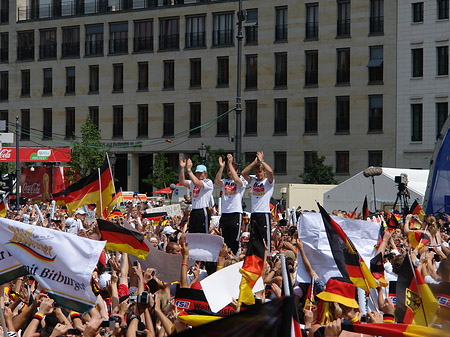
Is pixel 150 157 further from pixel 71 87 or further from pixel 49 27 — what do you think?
pixel 49 27

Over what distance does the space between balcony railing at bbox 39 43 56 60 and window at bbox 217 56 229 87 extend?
42.7ft

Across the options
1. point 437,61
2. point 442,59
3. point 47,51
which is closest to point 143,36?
point 47,51

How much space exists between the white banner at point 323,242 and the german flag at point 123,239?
5.98ft

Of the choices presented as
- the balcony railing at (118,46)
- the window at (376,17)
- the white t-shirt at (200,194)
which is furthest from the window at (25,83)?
the white t-shirt at (200,194)

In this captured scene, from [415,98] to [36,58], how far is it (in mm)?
27063

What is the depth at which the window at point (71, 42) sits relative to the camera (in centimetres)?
5378

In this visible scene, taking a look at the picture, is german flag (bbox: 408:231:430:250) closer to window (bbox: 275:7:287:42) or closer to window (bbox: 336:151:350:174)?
window (bbox: 336:151:350:174)

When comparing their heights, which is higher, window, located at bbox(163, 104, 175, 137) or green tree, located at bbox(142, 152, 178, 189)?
window, located at bbox(163, 104, 175, 137)

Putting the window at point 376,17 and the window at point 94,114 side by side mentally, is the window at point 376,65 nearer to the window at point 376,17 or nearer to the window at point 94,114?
the window at point 376,17

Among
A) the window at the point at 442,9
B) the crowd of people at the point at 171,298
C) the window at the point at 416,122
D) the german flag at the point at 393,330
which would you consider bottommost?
the crowd of people at the point at 171,298

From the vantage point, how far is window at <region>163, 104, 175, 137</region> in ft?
168

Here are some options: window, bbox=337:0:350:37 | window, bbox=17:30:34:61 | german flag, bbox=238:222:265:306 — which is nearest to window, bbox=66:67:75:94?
window, bbox=17:30:34:61

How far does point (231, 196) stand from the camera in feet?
41.7

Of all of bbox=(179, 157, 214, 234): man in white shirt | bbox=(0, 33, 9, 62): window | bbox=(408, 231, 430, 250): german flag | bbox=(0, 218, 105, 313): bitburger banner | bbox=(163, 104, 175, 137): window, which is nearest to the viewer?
bbox=(0, 218, 105, 313): bitburger banner
